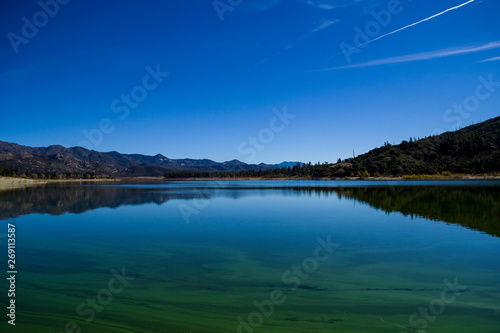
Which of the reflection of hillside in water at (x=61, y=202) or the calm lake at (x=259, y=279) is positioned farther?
the reflection of hillside in water at (x=61, y=202)

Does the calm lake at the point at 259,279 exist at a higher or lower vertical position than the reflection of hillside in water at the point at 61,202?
lower

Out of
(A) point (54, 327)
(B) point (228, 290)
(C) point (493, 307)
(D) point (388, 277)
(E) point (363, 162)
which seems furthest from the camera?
(E) point (363, 162)

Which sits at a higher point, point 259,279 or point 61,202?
point 61,202

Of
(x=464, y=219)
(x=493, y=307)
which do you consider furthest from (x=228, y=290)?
(x=464, y=219)

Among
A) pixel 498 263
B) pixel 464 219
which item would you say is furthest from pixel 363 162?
pixel 498 263

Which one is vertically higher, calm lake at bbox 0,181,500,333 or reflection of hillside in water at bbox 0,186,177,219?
reflection of hillside in water at bbox 0,186,177,219

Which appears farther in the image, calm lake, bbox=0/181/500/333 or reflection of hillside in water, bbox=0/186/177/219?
reflection of hillside in water, bbox=0/186/177/219

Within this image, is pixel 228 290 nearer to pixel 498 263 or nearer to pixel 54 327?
pixel 54 327

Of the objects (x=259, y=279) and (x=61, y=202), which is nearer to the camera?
(x=259, y=279)

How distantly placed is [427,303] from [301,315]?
10.1 ft

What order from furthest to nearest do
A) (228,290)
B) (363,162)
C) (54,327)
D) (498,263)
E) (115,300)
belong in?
1. (363,162)
2. (498,263)
3. (228,290)
4. (115,300)
5. (54,327)

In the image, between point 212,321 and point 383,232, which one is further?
point 383,232

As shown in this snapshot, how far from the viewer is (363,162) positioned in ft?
598

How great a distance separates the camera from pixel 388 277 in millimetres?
9727
